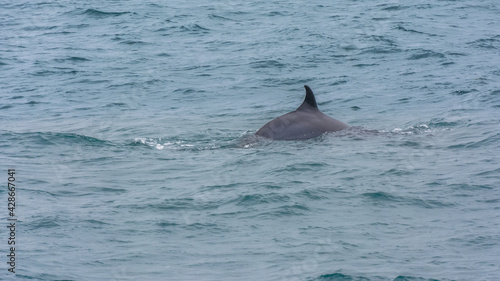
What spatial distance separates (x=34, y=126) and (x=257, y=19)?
59.9ft

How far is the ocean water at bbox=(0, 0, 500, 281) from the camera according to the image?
10836mm

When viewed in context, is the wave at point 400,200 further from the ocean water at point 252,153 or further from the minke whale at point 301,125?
the minke whale at point 301,125

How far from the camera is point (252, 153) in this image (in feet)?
53.5

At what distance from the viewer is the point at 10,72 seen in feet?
92.7

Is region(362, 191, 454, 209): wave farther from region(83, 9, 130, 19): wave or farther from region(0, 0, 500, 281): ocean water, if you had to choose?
region(83, 9, 130, 19): wave

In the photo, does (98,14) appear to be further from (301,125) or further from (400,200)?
(400,200)

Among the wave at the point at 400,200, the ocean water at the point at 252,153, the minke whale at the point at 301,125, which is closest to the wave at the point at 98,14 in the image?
the ocean water at the point at 252,153

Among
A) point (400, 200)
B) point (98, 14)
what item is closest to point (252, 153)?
point (400, 200)

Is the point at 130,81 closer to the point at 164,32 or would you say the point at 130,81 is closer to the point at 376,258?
the point at 164,32

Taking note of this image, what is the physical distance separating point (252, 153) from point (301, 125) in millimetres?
1462

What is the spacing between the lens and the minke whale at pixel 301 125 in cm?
1697

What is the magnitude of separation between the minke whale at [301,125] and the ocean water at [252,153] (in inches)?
10.7

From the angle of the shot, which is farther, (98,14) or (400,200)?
(98,14)

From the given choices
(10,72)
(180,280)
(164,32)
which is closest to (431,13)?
(164,32)
